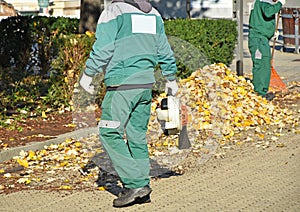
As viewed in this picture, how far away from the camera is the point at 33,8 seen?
37.2 m

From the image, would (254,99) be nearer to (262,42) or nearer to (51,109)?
(262,42)

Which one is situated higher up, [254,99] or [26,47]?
[26,47]

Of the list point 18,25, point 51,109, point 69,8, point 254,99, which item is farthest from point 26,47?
point 69,8

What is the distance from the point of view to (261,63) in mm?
12984

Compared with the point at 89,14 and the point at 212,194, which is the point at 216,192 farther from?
the point at 89,14

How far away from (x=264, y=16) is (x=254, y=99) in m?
1.81

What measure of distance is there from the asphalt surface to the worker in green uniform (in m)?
4.21

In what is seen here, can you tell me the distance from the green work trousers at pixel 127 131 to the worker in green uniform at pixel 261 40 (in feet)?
21.1

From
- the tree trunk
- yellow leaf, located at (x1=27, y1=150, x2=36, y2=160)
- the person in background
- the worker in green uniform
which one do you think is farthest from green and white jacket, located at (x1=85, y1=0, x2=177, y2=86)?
the tree trunk

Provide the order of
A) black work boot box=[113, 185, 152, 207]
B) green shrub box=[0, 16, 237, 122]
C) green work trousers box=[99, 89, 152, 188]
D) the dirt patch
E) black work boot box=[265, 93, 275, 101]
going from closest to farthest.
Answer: green work trousers box=[99, 89, 152, 188] → black work boot box=[113, 185, 152, 207] → the dirt patch → green shrub box=[0, 16, 237, 122] → black work boot box=[265, 93, 275, 101]

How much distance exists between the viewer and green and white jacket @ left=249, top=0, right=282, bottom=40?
12.6 metres

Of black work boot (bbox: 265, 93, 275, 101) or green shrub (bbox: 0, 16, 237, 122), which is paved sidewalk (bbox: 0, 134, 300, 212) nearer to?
green shrub (bbox: 0, 16, 237, 122)

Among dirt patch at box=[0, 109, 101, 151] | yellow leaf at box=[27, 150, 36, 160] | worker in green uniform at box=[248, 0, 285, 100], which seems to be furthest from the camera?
worker in green uniform at box=[248, 0, 285, 100]

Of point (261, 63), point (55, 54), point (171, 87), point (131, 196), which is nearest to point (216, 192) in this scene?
point (131, 196)
